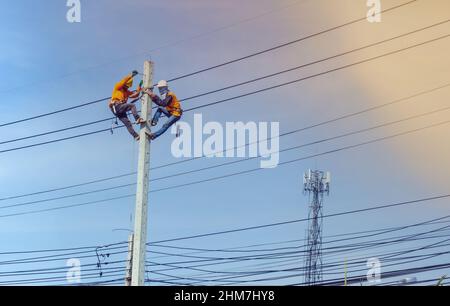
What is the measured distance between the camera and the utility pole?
9586 mm

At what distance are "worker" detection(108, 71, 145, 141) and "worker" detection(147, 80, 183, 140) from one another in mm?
271

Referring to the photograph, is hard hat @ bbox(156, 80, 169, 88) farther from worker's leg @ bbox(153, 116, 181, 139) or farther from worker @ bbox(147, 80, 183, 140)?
worker's leg @ bbox(153, 116, 181, 139)

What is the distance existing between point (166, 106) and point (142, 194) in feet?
4.97

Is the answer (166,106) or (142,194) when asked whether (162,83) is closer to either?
(166,106)

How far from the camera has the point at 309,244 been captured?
27.2ft

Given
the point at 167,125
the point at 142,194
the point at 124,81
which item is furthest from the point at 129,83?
the point at 142,194

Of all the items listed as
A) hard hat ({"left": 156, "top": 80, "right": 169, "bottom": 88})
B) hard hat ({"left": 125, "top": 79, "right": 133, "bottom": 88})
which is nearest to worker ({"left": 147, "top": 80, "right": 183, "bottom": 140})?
hard hat ({"left": 156, "top": 80, "right": 169, "bottom": 88})

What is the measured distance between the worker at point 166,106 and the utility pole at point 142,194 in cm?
20
